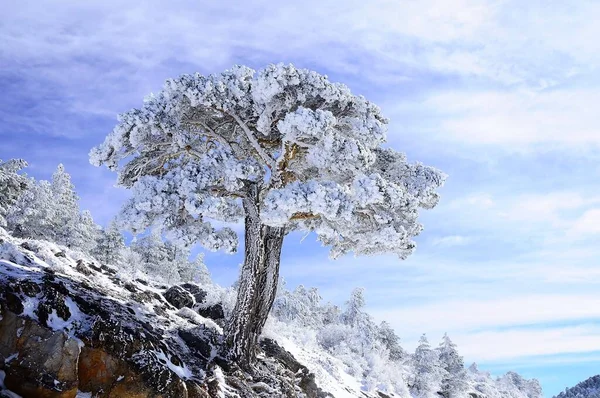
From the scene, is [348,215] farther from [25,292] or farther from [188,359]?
[25,292]

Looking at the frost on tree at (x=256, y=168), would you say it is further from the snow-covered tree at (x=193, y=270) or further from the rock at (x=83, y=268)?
the snow-covered tree at (x=193, y=270)

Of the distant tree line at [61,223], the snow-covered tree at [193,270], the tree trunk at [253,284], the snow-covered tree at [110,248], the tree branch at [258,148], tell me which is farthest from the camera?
the snow-covered tree at [193,270]

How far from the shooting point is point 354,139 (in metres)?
14.8

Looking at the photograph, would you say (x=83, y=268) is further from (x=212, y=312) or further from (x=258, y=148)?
(x=258, y=148)

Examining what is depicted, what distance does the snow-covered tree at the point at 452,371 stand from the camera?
34.3 meters

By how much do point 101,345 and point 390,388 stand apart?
16437 millimetres

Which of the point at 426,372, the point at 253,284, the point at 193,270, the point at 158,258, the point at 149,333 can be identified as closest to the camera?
the point at 149,333

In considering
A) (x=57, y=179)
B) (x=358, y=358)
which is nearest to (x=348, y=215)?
(x=358, y=358)

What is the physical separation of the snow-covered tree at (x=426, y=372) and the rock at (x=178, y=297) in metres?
17.9

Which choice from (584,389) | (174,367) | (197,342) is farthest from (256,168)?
(584,389)

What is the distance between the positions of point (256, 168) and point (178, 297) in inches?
282

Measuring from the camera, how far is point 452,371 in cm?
3575

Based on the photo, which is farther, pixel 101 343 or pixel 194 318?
pixel 194 318

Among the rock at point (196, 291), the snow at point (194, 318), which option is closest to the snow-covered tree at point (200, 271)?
the rock at point (196, 291)
